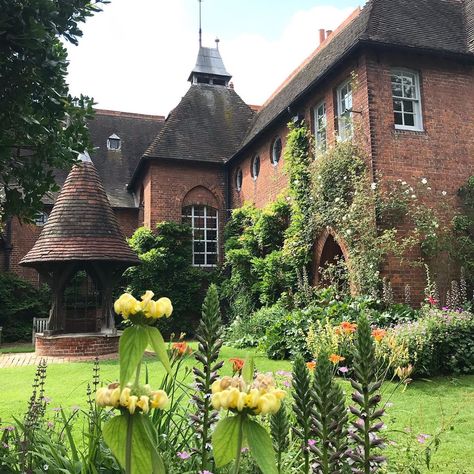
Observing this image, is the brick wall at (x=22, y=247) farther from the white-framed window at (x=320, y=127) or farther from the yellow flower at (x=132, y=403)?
the yellow flower at (x=132, y=403)

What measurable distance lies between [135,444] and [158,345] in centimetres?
28

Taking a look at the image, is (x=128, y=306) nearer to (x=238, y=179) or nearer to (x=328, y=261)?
(x=328, y=261)

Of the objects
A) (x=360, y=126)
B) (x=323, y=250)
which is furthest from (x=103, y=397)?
(x=323, y=250)

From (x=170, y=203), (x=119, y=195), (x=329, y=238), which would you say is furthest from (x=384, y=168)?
(x=119, y=195)

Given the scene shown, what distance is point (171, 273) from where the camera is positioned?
58.2 ft

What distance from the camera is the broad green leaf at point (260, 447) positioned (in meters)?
1.24

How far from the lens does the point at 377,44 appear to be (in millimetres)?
11117

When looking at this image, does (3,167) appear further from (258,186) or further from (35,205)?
(258,186)

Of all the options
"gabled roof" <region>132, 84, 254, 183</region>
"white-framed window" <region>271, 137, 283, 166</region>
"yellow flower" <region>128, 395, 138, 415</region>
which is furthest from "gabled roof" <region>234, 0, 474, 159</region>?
"yellow flower" <region>128, 395, 138, 415</region>

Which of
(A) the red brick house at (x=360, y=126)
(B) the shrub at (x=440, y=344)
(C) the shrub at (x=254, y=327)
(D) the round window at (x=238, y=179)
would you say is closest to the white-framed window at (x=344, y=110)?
(A) the red brick house at (x=360, y=126)

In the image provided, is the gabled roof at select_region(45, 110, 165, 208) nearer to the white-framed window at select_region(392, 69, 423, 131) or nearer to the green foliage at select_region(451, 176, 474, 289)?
the white-framed window at select_region(392, 69, 423, 131)

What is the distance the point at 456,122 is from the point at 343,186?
3263 mm

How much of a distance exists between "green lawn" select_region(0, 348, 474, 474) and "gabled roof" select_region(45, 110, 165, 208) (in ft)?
42.5

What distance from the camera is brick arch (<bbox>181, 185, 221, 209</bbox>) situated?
1964cm
